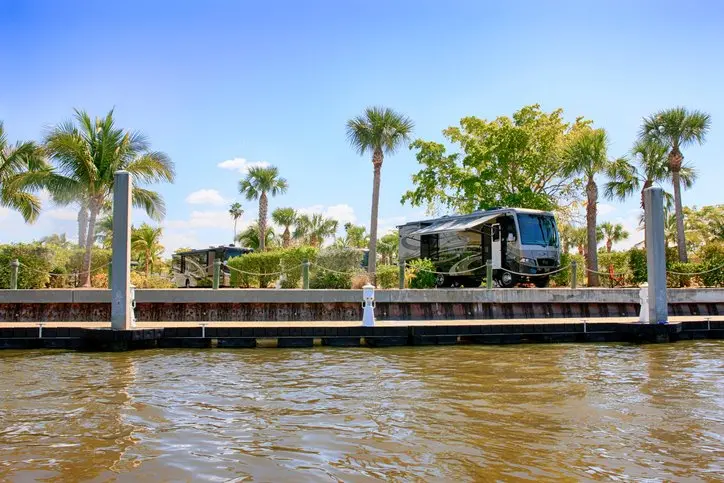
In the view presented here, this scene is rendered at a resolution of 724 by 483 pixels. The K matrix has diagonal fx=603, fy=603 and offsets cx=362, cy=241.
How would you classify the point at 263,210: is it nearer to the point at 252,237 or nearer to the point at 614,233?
the point at 252,237

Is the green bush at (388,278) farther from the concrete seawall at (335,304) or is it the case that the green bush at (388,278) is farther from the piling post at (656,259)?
the piling post at (656,259)

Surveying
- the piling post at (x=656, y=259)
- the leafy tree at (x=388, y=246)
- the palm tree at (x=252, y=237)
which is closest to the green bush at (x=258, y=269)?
the piling post at (x=656, y=259)

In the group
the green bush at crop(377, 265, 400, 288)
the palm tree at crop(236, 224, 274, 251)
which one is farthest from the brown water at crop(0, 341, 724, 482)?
the palm tree at crop(236, 224, 274, 251)

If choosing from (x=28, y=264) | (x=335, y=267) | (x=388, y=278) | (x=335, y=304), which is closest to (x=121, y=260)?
(x=335, y=304)

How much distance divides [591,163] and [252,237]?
1265 inches

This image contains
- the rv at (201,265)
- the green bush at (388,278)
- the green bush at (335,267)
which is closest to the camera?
the green bush at (335,267)

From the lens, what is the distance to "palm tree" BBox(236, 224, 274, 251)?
50.3 metres

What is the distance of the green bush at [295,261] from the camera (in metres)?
20.8

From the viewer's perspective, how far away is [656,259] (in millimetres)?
13781

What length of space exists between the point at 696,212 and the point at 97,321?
46166 mm

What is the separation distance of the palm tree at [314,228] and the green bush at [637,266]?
4126cm

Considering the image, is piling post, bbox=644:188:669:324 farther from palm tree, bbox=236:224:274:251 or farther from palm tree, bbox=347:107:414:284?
palm tree, bbox=236:224:274:251

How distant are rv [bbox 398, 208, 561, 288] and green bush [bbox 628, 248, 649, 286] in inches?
129

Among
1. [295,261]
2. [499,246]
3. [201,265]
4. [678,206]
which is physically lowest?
[295,261]
